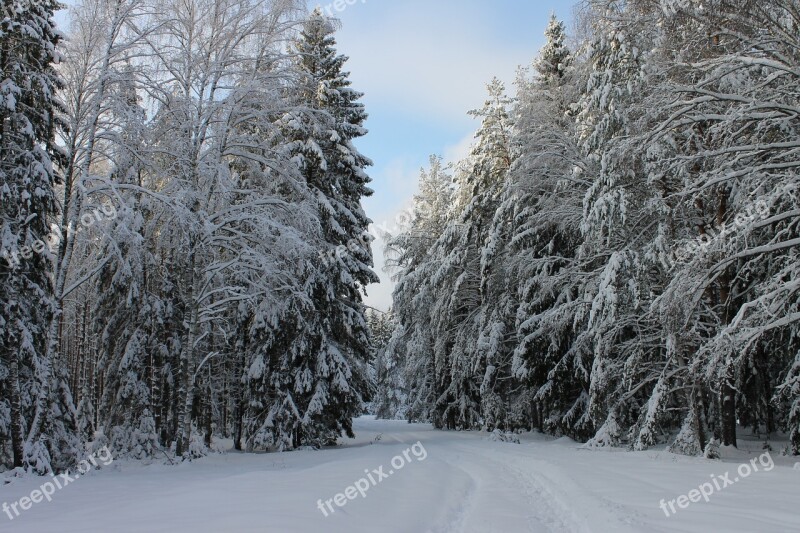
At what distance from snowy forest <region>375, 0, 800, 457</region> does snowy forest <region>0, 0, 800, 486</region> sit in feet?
0.35

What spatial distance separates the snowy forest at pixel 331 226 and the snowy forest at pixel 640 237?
11cm

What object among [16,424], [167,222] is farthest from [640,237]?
[16,424]

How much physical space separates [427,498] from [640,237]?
1113 cm

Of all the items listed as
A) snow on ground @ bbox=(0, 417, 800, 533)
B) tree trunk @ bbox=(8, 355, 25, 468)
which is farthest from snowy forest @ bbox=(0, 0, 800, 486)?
snow on ground @ bbox=(0, 417, 800, 533)

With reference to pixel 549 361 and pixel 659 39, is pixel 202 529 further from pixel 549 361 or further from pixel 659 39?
pixel 549 361

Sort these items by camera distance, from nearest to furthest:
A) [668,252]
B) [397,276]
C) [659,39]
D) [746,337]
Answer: [746,337] → [659,39] → [668,252] → [397,276]

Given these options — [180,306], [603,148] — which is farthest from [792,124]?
[180,306]

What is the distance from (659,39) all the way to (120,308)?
18.2 m

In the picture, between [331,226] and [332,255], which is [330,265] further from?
[331,226]

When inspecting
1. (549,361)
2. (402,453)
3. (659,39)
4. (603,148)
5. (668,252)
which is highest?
(659,39)

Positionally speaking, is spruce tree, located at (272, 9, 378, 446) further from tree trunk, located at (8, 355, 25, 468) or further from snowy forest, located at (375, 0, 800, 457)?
tree trunk, located at (8, 355, 25, 468)

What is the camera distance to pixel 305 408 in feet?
60.8

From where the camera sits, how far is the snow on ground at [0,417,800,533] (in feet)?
20.8

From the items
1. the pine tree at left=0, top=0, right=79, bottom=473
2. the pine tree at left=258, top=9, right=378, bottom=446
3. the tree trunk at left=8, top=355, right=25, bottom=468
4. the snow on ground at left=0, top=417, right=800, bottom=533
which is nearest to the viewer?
the snow on ground at left=0, top=417, right=800, bottom=533
